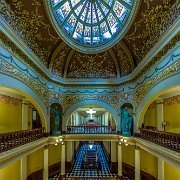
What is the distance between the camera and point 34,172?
1209cm

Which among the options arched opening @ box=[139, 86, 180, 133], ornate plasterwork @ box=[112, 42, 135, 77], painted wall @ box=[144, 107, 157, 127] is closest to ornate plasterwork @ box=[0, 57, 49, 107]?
ornate plasterwork @ box=[112, 42, 135, 77]

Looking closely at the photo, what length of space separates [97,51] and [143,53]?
8.89ft

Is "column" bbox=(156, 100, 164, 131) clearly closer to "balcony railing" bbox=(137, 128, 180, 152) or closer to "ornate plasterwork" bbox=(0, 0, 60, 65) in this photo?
"balcony railing" bbox=(137, 128, 180, 152)

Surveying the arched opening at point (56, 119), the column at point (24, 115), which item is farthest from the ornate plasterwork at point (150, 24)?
the column at point (24, 115)

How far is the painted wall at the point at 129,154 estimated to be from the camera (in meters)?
13.1

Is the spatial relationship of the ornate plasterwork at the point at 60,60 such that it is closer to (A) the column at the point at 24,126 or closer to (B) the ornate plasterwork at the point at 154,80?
(A) the column at the point at 24,126

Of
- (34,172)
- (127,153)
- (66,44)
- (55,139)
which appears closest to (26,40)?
(66,44)

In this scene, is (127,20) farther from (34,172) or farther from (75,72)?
(34,172)

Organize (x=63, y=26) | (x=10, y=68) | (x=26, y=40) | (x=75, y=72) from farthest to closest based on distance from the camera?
(x=75, y=72) → (x=63, y=26) → (x=26, y=40) → (x=10, y=68)

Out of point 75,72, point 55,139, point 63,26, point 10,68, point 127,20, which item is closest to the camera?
point 10,68

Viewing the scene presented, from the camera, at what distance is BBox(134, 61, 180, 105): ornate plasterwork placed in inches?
247

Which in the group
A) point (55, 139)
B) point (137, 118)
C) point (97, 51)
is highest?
point (97, 51)

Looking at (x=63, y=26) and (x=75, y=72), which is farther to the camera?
(x=75, y=72)

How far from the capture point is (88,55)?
1195 centimetres
